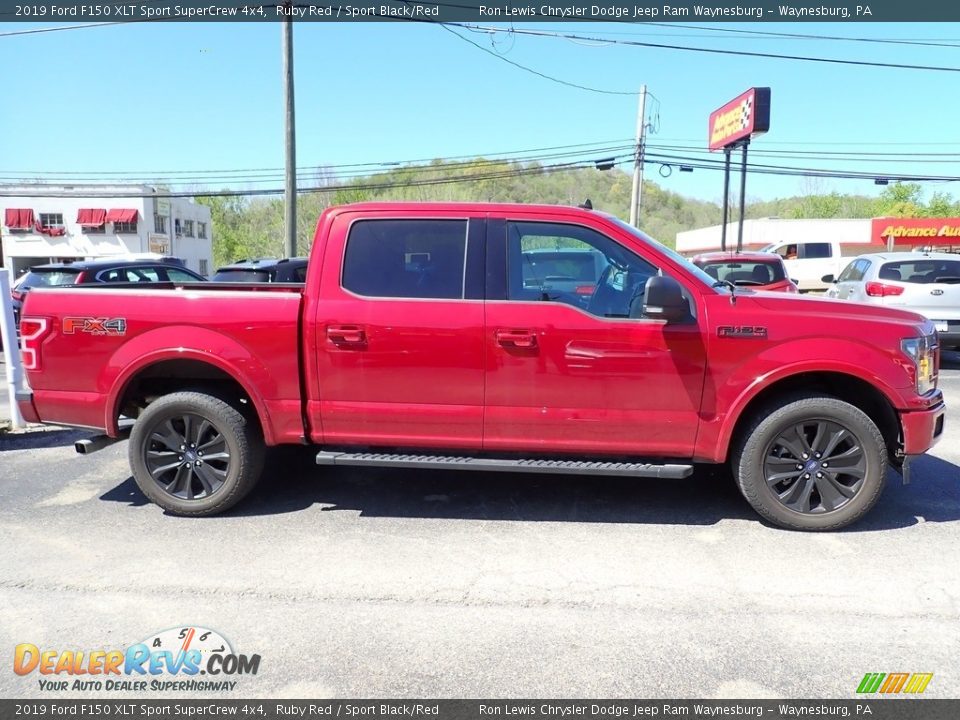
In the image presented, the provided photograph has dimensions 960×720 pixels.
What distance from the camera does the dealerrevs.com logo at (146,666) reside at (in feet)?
9.20

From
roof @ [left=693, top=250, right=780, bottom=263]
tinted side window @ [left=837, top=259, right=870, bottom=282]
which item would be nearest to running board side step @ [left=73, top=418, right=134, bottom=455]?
roof @ [left=693, top=250, right=780, bottom=263]

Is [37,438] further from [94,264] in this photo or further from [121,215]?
[121,215]

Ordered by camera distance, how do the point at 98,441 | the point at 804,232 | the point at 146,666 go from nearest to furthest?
the point at 146,666
the point at 98,441
the point at 804,232

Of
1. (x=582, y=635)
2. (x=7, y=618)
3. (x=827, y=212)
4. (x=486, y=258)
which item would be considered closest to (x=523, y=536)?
(x=582, y=635)

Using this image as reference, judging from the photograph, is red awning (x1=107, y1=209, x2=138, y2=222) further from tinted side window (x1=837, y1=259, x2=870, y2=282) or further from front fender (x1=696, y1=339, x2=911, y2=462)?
front fender (x1=696, y1=339, x2=911, y2=462)

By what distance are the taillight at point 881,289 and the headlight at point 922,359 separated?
Result: 686cm

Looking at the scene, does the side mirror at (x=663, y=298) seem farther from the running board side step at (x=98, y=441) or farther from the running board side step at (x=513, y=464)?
the running board side step at (x=98, y=441)

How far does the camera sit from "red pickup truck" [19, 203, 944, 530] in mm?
4094

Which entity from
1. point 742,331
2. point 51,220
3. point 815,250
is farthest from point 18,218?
point 742,331

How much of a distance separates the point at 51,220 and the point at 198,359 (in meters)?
48.9

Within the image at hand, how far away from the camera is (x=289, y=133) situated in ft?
53.4

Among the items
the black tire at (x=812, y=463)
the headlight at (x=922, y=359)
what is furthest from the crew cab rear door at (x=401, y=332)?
the headlight at (x=922, y=359)

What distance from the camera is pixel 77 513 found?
4.59m

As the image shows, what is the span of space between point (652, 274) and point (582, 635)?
2.19m
